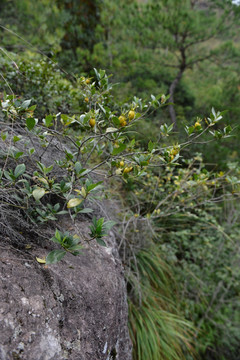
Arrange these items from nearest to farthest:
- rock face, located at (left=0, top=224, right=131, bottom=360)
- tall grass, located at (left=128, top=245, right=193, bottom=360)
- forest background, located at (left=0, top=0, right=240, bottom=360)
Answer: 1. rock face, located at (left=0, top=224, right=131, bottom=360)
2. tall grass, located at (left=128, top=245, right=193, bottom=360)
3. forest background, located at (left=0, top=0, right=240, bottom=360)

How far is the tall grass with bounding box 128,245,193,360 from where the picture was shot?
1672 millimetres

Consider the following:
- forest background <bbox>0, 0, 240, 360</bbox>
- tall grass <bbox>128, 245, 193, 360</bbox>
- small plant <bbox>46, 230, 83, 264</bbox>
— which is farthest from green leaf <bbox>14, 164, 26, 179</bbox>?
tall grass <bbox>128, 245, 193, 360</bbox>

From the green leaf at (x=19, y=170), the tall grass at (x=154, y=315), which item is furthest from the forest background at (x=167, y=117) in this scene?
the green leaf at (x=19, y=170)

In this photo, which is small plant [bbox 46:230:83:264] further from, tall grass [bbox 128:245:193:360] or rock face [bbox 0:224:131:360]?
tall grass [bbox 128:245:193:360]

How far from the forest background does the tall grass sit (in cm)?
1

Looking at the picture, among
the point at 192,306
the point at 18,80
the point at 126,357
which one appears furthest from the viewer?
the point at 192,306

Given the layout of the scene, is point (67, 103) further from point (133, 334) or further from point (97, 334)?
point (133, 334)

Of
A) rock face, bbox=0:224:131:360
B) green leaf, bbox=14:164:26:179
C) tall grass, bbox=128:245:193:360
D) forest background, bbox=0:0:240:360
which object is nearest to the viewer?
rock face, bbox=0:224:131:360

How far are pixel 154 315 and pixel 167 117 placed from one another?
1.78 m

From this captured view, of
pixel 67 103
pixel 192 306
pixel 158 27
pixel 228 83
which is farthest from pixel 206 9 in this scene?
pixel 192 306

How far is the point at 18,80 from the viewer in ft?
6.05

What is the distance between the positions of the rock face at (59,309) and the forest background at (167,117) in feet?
1.66

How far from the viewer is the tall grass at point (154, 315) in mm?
1672

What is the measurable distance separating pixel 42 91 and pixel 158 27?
3.70 m
